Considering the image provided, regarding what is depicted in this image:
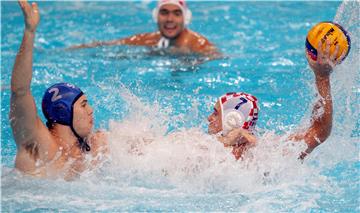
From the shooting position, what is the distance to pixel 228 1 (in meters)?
10.3

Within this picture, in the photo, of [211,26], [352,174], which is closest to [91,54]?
[211,26]

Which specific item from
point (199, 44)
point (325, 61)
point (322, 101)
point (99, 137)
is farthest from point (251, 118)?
point (199, 44)

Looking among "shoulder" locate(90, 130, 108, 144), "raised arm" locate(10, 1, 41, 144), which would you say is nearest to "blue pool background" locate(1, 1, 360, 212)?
"shoulder" locate(90, 130, 108, 144)

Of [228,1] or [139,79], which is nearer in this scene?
[139,79]

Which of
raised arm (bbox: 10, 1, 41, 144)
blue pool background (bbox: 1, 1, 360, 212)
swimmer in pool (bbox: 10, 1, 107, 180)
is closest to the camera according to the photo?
raised arm (bbox: 10, 1, 41, 144)

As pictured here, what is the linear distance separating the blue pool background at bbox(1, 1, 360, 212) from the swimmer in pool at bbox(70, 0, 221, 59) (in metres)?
0.18

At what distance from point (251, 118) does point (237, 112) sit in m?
0.12

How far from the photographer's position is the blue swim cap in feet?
14.5

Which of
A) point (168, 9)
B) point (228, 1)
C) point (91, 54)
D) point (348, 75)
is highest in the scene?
point (228, 1)

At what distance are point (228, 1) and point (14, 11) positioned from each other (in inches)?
119

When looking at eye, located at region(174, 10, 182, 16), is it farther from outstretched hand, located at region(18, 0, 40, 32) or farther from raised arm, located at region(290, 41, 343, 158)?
outstretched hand, located at region(18, 0, 40, 32)

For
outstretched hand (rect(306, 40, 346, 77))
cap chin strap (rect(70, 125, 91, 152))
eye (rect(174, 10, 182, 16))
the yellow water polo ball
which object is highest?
eye (rect(174, 10, 182, 16))

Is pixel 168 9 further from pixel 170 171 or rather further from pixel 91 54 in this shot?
pixel 170 171

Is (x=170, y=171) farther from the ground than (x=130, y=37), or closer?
closer
